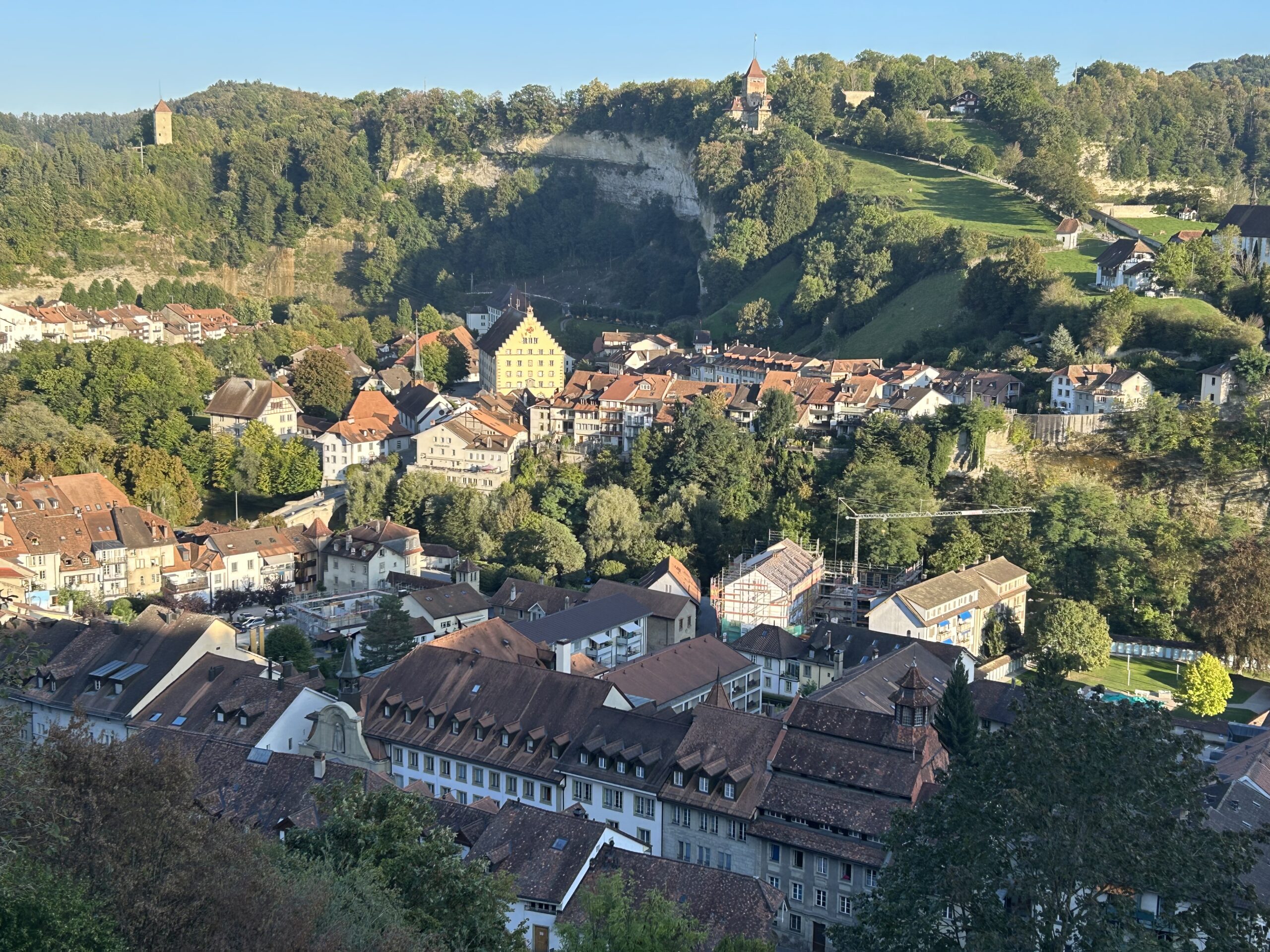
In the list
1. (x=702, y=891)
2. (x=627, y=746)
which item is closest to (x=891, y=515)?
(x=627, y=746)

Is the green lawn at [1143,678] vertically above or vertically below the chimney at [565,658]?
below

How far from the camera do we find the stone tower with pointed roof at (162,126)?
90375mm

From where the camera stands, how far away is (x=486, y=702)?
26.0m

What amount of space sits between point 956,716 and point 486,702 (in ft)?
29.8

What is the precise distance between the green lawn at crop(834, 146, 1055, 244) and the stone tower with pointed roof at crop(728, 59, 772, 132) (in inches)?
209

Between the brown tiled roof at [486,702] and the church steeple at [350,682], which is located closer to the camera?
the brown tiled roof at [486,702]

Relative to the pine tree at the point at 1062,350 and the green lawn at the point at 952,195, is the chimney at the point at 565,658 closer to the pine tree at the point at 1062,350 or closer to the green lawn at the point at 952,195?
the pine tree at the point at 1062,350

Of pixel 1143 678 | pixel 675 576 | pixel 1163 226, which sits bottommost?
pixel 1143 678

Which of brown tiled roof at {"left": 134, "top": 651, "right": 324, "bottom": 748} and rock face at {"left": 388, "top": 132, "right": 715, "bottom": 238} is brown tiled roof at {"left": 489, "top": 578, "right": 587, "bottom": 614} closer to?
brown tiled roof at {"left": 134, "top": 651, "right": 324, "bottom": 748}

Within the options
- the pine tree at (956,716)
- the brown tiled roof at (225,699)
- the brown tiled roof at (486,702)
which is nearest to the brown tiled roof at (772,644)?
the pine tree at (956,716)

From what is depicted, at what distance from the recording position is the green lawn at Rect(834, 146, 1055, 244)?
61.2 metres

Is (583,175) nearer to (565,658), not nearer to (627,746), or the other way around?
(565,658)

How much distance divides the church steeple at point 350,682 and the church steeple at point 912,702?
10.6 metres

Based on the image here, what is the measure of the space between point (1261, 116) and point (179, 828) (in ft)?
272
